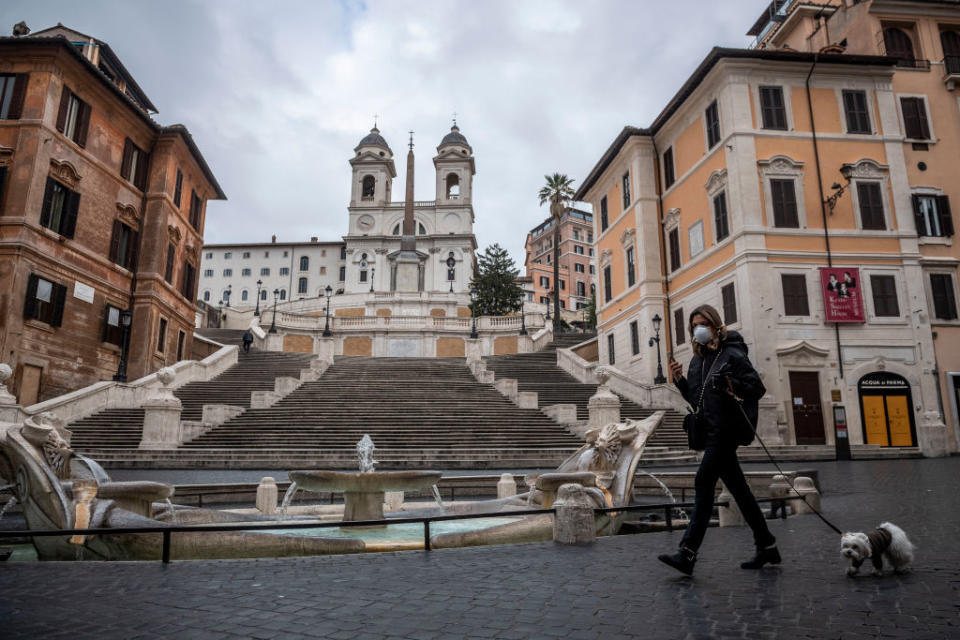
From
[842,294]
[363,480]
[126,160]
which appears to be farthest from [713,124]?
[126,160]

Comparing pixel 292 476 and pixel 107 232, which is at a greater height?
pixel 107 232

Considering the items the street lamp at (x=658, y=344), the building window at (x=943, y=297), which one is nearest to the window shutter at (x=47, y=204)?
the street lamp at (x=658, y=344)

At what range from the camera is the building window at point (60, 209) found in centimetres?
2369

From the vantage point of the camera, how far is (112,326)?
2670 cm

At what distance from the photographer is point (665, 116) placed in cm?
2964

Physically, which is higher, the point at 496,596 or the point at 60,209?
the point at 60,209

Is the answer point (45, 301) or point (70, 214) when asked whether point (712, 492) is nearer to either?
point (45, 301)

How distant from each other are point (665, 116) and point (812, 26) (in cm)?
1053

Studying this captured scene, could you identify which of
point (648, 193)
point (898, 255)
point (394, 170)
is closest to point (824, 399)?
point (898, 255)

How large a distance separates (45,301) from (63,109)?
7.84 metres

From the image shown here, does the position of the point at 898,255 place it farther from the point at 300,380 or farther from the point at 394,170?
the point at 394,170

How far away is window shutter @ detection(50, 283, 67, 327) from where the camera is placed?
23469 millimetres

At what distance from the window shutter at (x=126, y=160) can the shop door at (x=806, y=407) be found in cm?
2951

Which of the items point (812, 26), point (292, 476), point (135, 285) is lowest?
point (292, 476)
